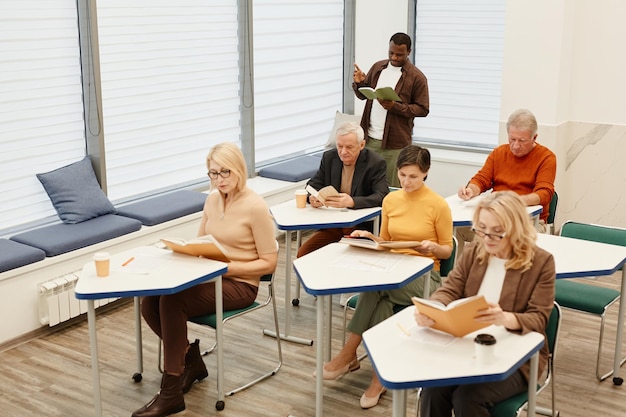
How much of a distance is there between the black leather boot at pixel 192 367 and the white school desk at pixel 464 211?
5.87 ft

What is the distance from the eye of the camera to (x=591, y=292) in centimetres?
476

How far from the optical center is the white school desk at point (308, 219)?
5.07 metres

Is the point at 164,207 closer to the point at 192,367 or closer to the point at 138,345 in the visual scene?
the point at 138,345

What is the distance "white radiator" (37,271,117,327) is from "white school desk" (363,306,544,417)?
8.69 feet

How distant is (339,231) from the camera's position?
5648 mm

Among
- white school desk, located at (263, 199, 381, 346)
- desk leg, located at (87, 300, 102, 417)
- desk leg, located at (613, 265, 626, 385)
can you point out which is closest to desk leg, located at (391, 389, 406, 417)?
desk leg, located at (87, 300, 102, 417)

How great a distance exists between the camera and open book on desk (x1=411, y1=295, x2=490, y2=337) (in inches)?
124

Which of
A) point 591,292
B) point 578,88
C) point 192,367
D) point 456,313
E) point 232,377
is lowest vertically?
point 232,377

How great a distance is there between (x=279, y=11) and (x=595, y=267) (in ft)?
15.1

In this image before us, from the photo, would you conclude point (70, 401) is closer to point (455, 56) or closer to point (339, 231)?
point (339, 231)

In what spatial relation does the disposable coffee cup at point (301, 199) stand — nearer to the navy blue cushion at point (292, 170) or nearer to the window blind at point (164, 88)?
the window blind at point (164, 88)

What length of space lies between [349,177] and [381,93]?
1151mm

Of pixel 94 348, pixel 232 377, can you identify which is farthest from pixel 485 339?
pixel 232 377

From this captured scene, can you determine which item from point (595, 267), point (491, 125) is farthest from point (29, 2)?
point (491, 125)
